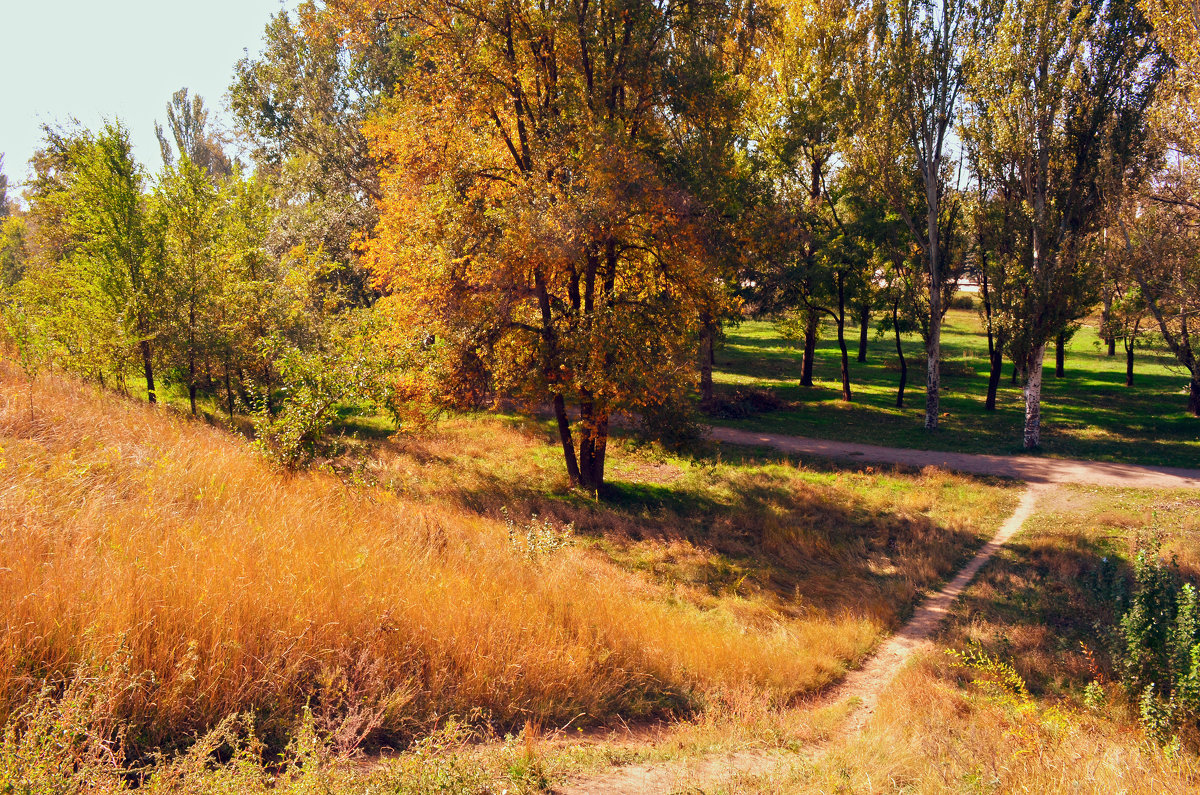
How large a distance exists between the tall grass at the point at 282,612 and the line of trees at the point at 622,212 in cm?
297

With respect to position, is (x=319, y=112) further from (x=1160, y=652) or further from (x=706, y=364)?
(x=1160, y=652)

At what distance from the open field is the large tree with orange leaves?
4.11m

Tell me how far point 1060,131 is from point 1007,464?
11109 millimetres

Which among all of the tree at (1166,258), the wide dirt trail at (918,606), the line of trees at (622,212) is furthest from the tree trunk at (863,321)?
the wide dirt trail at (918,606)

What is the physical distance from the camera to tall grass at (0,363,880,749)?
3877mm

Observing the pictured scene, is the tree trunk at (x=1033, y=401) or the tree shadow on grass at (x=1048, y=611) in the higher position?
the tree trunk at (x=1033, y=401)

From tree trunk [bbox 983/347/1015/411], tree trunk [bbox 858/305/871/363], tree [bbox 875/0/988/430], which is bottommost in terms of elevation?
tree trunk [bbox 983/347/1015/411]

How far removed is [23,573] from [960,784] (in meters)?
6.38

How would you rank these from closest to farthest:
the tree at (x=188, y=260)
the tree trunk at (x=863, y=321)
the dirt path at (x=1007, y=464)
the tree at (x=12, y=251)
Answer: the tree at (x=188, y=260), the dirt path at (x=1007, y=464), the tree trunk at (x=863, y=321), the tree at (x=12, y=251)

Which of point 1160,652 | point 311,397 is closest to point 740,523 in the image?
point 1160,652

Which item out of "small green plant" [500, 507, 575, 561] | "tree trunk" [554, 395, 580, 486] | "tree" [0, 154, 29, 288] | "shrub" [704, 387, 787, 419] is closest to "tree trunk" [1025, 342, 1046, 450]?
"shrub" [704, 387, 787, 419]

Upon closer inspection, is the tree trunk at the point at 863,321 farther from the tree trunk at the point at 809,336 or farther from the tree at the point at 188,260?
the tree at the point at 188,260

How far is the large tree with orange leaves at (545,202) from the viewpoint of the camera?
13555mm

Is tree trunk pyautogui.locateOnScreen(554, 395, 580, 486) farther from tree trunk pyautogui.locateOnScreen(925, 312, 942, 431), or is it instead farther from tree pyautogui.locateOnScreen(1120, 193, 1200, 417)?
tree pyautogui.locateOnScreen(1120, 193, 1200, 417)
